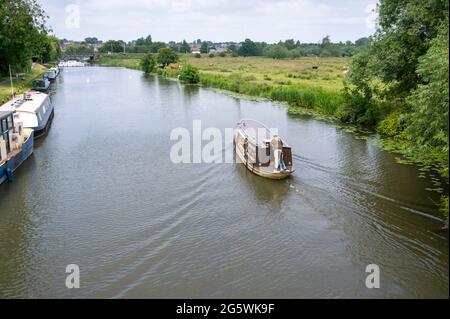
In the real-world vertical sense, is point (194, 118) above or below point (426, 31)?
below

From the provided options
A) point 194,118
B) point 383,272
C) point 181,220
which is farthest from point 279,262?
point 194,118

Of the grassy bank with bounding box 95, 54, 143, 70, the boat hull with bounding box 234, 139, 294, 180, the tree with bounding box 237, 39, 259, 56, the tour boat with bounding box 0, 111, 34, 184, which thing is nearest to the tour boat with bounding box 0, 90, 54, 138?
the tour boat with bounding box 0, 111, 34, 184

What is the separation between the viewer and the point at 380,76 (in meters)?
27.6

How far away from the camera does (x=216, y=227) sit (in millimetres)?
15969

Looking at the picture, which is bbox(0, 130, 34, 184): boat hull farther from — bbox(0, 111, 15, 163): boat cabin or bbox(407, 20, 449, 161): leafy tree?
bbox(407, 20, 449, 161): leafy tree

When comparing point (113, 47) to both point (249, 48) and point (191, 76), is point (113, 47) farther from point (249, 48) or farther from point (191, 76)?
point (191, 76)

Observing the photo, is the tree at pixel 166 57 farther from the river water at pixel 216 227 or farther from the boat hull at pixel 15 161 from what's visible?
the boat hull at pixel 15 161

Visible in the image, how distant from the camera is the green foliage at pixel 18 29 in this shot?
50719 millimetres

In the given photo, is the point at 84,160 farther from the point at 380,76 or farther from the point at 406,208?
the point at 380,76

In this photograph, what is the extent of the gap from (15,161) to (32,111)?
9378 mm

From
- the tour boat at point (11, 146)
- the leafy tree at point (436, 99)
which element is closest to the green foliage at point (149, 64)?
the tour boat at point (11, 146)

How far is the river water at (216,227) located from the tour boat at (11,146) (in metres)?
0.76
